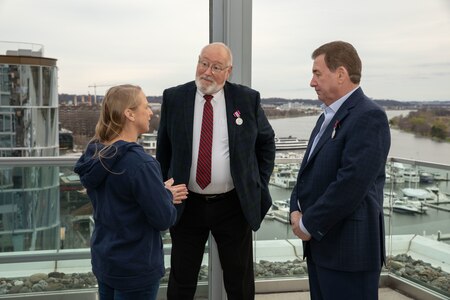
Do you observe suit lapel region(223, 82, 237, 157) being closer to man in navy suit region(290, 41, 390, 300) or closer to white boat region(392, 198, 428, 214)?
man in navy suit region(290, 41, 390, 300)

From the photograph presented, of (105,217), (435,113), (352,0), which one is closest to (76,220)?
(105,217)

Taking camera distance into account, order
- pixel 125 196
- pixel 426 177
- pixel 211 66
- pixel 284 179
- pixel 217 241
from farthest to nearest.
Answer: pixel 426 177 < pixel 284 179 < pixel 217 241 < pixel 211 66 < pixel 125 196

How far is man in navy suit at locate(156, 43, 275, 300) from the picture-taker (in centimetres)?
238

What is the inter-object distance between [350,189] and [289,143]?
1281 millimetres

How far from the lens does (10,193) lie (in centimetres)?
303

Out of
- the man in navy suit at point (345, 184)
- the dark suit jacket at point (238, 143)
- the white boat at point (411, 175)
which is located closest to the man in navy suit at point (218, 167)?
the dark suit jacket at point (238, 143)

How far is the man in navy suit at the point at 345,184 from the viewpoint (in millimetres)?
1758

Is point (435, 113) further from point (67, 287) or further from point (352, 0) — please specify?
point (67, 287)

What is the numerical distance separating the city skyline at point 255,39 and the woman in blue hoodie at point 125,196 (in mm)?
1056

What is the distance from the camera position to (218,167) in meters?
2.38

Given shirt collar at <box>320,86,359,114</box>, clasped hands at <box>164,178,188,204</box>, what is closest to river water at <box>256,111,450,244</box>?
shirt collar at <box>320,86,359,114</box>

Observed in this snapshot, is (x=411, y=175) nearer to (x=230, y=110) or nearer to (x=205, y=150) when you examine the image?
(x=230, y=110)

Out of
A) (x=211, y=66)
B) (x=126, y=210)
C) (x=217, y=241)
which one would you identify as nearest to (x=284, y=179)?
(x=217, y=241)

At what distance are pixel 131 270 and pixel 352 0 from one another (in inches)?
89.8
